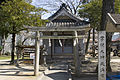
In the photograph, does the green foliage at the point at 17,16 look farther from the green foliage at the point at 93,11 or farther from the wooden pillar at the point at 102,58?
the green foliage at the point at 93,11

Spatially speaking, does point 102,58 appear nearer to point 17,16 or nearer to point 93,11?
point 17,16

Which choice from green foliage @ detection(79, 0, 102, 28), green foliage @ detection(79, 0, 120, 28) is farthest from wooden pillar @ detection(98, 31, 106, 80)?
green foliage @ detection(79, 0, 102, 28)

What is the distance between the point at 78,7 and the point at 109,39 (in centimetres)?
1786

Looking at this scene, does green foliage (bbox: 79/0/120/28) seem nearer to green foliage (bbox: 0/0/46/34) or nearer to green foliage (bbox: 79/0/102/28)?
green foliage (bbox: 79/0/102/28)

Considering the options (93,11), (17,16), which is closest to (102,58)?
(17,16)

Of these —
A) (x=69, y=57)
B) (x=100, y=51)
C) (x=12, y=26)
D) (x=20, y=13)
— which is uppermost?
(x=20, y=13)

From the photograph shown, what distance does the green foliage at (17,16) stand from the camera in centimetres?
1357

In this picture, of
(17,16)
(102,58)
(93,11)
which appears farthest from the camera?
(93,11)

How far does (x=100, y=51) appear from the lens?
6.85 metres

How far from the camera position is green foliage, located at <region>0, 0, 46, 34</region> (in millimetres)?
13570

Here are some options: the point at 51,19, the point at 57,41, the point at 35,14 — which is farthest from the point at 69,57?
the point at 35,14

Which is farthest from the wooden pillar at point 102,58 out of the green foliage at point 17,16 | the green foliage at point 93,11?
the green foliage at point 93,11

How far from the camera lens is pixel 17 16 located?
13.6m

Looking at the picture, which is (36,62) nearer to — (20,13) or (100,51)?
(100,51)
